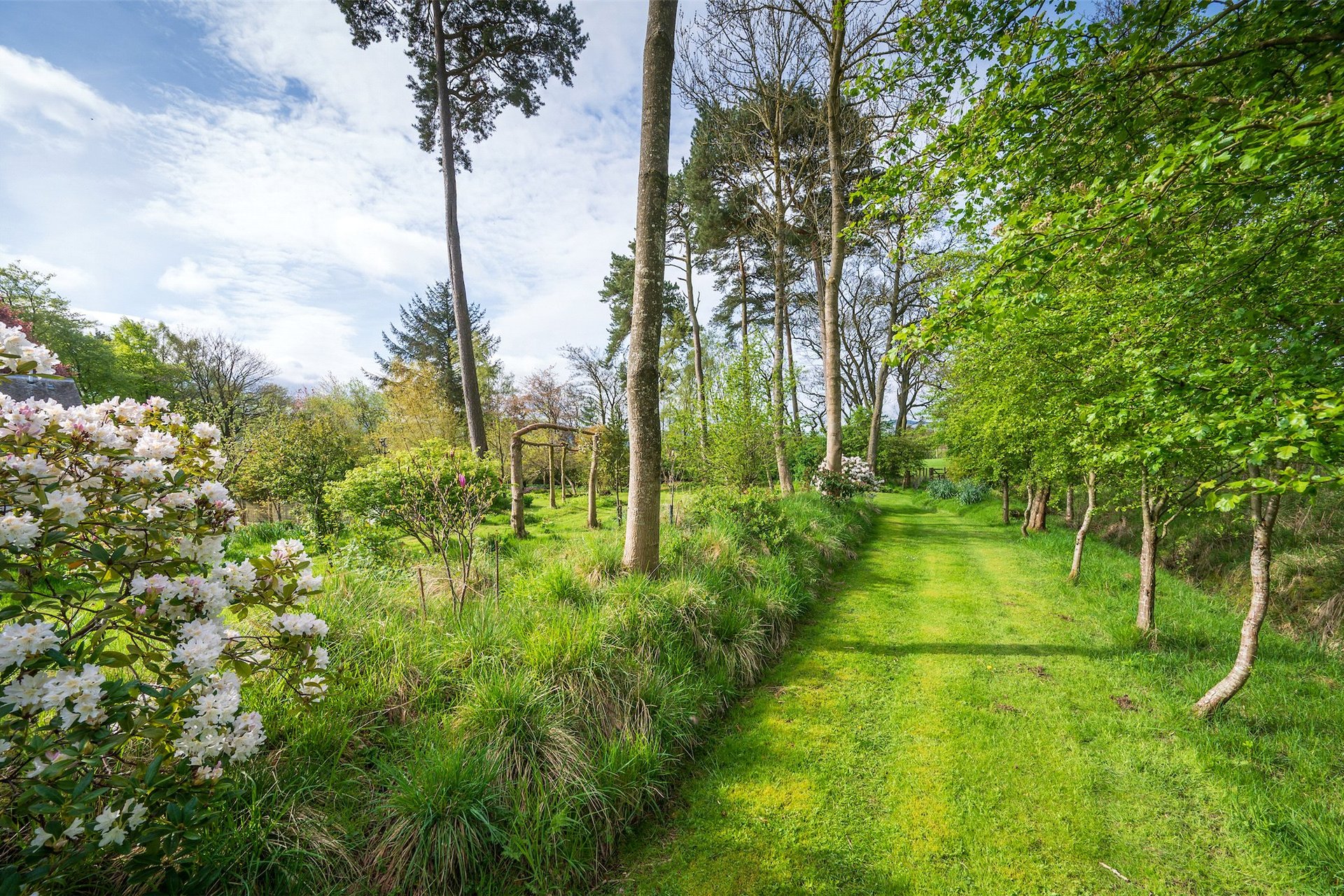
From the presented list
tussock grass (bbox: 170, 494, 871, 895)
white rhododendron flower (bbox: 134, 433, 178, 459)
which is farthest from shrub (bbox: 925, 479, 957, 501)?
white rhododendron flower (bbox: 134, 433, 178, 459)

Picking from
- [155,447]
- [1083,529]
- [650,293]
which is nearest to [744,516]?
[650,293]

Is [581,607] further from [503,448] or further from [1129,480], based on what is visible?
[503,448]

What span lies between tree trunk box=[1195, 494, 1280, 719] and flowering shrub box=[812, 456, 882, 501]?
6.63m

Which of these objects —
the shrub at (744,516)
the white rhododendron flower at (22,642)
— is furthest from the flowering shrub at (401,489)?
the white rhododendron flower at (22,642)

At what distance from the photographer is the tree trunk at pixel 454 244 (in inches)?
381

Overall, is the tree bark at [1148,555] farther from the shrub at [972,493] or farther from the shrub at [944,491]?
the shrub at [944,491]

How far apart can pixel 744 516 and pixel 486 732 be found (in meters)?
4.93

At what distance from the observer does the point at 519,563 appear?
5406 millimetres

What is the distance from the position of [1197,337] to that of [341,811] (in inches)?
238

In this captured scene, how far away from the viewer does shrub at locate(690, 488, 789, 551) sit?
6.39 metres

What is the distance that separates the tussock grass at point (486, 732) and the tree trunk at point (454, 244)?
19.5ft

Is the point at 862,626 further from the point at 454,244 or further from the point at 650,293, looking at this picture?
the point at 454,244

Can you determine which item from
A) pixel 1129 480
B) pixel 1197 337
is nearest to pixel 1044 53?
pixel 1197 337

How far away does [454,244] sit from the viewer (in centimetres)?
986
